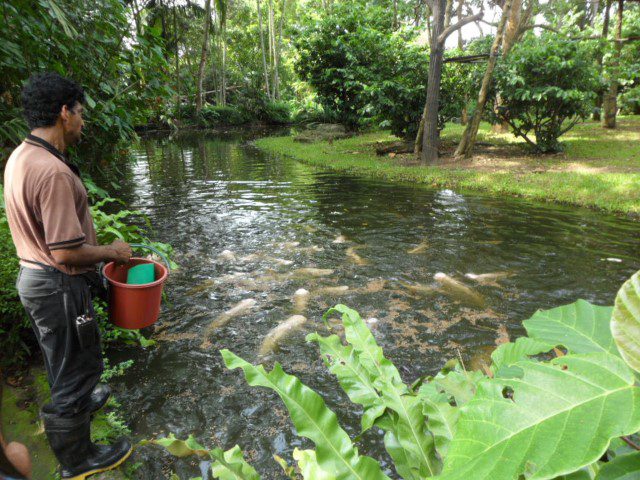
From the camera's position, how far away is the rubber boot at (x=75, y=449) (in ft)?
8.30

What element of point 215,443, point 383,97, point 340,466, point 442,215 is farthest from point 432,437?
point 383,97

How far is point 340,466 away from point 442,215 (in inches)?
303

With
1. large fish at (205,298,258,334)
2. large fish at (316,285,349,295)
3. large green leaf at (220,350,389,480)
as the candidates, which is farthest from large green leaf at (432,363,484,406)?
large fish at (316,285,349,295)

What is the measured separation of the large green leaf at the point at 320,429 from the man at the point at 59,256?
1.42m

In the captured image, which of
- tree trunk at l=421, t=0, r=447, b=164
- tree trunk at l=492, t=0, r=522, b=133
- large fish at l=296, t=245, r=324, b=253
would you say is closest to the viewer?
large fish at l=296, t=245, r=324, b=253

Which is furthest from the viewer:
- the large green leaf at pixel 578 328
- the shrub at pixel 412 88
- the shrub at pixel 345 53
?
the shrub at pixel 345 53

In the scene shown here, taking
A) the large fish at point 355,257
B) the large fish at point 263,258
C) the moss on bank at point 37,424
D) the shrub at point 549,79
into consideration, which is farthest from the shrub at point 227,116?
the moss on bank at point 37,424

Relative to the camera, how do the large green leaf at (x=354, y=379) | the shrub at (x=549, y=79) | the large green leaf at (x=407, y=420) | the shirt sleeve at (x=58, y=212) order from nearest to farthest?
the large green leaf at (x=407, y=420) → the large green leaf at (x=354, y=379) → the shirt sleeve at (x=58, y=212) → the shrub at (x=549, y=79)

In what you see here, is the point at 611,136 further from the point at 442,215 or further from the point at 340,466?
the point at 340,466

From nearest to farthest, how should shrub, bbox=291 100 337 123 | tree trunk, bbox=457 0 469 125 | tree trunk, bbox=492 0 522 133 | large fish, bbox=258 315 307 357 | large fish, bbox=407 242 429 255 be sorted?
large fish, bbox=258 315 307 357 < large fish, bbox=407 242 429 255 < tree trunk, bbox=492 0 522 133 < tree trunk, bbox=457 0 469 125 < shrub, bbox=291 100 337 123

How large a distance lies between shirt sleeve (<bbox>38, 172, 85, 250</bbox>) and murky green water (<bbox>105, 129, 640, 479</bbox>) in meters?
1.57

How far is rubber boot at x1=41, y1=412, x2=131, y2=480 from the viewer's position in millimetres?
2531

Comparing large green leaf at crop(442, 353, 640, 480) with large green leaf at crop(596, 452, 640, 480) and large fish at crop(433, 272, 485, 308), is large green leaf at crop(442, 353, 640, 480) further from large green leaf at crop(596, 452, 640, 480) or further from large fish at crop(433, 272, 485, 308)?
large fish at crop(433, 272, 485, 308)

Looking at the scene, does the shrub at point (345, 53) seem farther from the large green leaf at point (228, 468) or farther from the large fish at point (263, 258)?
the large green leaf at point (228, 468)
